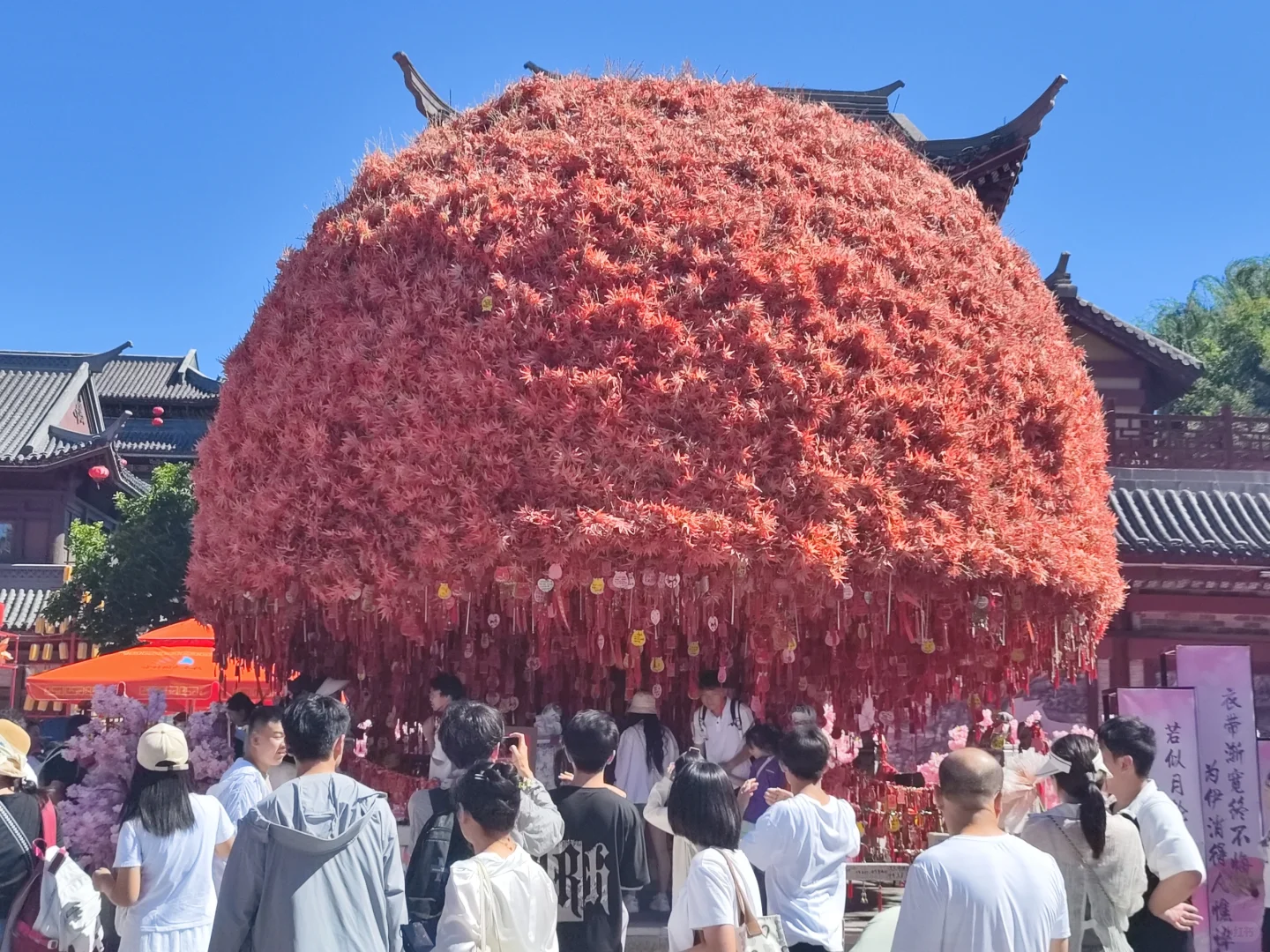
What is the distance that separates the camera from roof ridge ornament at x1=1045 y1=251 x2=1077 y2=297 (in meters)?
15.9

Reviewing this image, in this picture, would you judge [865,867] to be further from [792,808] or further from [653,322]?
[653,322]

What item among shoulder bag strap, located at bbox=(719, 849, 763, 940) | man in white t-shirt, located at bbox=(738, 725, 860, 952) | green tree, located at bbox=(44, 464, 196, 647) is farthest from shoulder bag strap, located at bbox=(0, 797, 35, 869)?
green tree, located at bbox=(44, 464, 196, 647)

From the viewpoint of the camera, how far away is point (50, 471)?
25.9 metres

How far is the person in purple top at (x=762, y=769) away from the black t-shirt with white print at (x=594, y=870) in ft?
7.41

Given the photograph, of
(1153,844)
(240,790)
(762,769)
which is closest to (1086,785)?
(1153,844)

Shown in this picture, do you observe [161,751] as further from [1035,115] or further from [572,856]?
[1035,115]

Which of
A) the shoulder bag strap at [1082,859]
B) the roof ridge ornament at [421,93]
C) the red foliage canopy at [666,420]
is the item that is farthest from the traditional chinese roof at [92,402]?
the shoulder bag strap at [1082,859]

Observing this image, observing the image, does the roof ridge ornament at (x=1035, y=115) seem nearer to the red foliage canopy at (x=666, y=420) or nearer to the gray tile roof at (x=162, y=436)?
the red foliage canopy at (x=666, y=420)

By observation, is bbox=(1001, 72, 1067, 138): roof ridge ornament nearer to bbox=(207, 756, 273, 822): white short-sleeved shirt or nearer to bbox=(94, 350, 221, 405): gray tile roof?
bbox=(207, 756, 273, 822): white short-sleeved shirt

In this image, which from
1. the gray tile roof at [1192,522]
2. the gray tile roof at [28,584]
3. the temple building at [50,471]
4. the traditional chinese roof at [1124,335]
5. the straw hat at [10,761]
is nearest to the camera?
the straw hat at [10,761]

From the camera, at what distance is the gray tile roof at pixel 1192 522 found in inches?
516

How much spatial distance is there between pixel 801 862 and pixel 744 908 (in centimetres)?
100

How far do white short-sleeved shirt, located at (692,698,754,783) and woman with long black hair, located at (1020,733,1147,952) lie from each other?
118 inches

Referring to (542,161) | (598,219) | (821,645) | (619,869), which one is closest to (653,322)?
(598,219)
